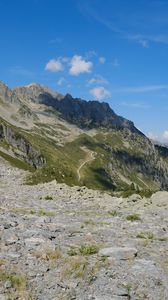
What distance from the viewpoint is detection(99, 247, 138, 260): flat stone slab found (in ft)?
50.8

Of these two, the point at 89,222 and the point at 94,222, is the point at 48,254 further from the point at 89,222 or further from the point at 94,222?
the point at 94,222

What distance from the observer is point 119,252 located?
15898mm

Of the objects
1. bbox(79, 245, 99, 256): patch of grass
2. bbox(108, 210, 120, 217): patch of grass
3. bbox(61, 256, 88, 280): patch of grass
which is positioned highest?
bbox(108, 210, 120, 217): patch of grass

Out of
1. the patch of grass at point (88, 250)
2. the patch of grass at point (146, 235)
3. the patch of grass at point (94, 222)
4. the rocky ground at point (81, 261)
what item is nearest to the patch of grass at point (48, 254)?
the rocky ground at point (81, 261)

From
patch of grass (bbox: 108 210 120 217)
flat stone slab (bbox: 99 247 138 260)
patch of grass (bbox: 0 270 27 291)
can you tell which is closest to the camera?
patch of grass (bbox: 0 270 27 291)

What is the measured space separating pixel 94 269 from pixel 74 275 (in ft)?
2.62

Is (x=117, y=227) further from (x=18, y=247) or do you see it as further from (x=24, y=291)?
(x=24, y=291)

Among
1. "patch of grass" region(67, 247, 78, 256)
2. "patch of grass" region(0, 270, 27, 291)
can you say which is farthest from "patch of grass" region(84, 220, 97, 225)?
"patch of grass" region(0, 270, 27, 291)

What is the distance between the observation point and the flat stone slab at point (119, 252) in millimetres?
15497

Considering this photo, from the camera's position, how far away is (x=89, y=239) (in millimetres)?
18359

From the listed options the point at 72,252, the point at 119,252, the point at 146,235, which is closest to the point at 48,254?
the point at 72,252

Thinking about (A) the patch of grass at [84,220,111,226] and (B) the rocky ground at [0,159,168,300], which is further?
(A) the patch of grass at [84,220,111,226]

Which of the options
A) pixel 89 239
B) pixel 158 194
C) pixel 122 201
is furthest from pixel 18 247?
pixel 158 194

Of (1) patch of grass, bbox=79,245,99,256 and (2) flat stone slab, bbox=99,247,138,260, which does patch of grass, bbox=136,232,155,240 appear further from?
(1) patch of grass, bbox=79,245,99,256
